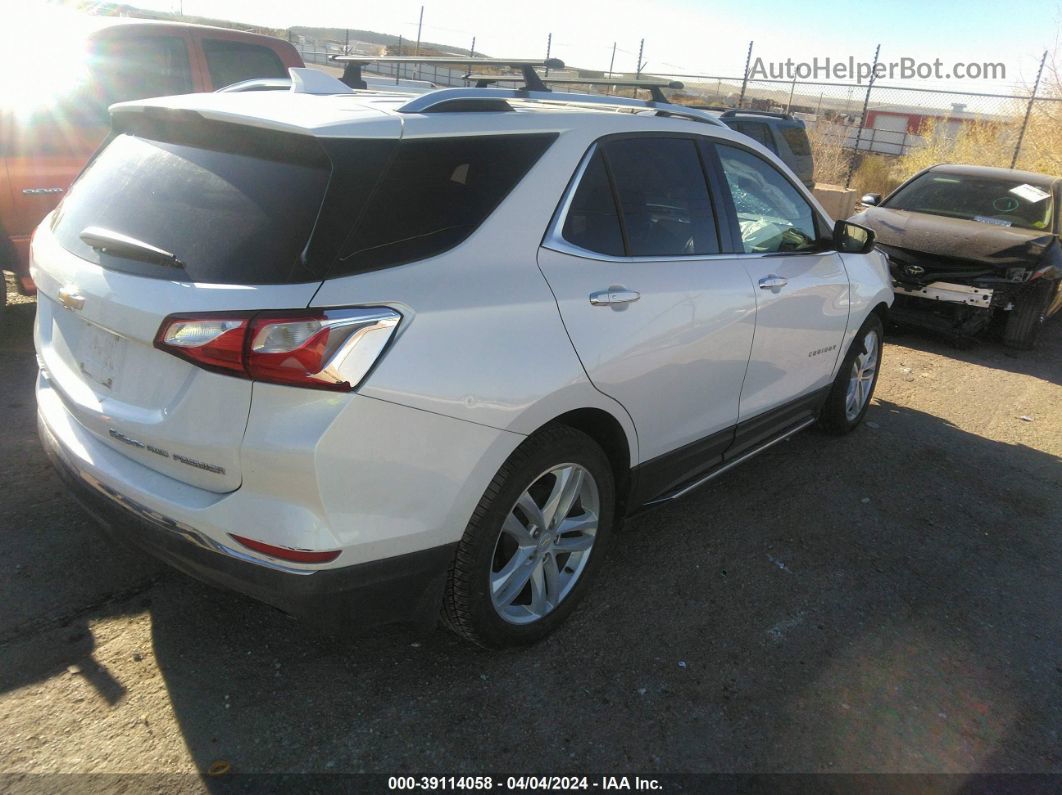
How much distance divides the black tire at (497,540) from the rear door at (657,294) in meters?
0.25

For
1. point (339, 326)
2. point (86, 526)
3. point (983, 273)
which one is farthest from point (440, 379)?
point (983, 273)

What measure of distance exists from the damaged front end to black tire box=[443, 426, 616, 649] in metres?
5.97

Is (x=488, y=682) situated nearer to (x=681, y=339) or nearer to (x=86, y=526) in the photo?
(x=681, y=339)

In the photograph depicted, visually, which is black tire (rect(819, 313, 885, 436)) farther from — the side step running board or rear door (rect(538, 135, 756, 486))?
rear door (rect(538, 135, 756, 486))

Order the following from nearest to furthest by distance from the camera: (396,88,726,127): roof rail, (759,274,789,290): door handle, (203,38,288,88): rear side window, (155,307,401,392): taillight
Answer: (155,307,401,392): taillight, (396,88,726,127): roof rail, (759,274,789,290): door handle, (203,38,288,88): rear side window

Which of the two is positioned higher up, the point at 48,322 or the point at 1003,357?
the point at 48,322

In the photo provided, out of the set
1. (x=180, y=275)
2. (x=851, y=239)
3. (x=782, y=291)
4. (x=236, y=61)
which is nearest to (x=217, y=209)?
(x=180, y=275)

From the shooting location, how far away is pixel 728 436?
388cm

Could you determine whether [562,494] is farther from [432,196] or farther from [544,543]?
[432,196]

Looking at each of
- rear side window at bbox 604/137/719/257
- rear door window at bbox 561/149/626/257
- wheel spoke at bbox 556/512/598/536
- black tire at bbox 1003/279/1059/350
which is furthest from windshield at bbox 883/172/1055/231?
wheel spoke at bbox 556/512/598/536

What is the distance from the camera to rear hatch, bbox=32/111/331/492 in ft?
7.28

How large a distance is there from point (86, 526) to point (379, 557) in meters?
1.85

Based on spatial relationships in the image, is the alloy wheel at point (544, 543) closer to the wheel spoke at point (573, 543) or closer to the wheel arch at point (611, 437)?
the wheel spoke at point (573, 543)

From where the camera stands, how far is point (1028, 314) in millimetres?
8008
